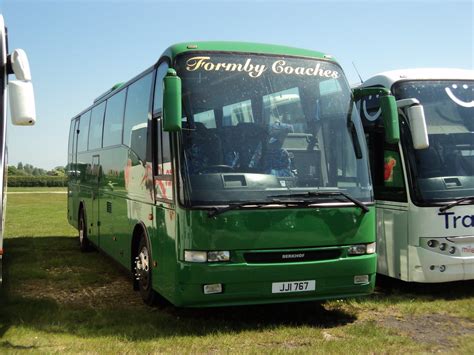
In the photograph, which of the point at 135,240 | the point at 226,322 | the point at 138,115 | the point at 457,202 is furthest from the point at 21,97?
the point at 457,202

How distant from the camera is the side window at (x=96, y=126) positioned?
36.9 feet

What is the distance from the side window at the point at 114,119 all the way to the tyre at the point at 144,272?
85.8 inches

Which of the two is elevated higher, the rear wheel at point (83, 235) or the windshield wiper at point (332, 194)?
the windshield wiper at point (332, 194)

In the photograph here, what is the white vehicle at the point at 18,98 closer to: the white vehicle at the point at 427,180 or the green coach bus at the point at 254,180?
the green coach bus at the point at 254,180

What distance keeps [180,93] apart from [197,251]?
5.25 feet

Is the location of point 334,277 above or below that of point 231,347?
above

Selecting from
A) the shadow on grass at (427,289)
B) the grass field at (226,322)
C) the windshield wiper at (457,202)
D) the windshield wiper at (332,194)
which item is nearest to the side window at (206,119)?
the windshield wiper at (332,194)

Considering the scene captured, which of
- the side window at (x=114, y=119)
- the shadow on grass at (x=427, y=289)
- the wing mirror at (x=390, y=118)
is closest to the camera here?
the wing mirror at (x=390, y=118)

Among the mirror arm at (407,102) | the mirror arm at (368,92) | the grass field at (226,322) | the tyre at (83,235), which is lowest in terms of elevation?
the grass field at (226,322)

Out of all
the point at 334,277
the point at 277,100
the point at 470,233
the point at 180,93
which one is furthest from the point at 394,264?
the point at 180,93

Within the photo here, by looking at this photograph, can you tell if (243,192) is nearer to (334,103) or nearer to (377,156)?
(334,103)

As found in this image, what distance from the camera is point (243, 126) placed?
6371 mm

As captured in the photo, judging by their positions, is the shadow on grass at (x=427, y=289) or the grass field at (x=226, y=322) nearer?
the grass field at (x=226, y=322)

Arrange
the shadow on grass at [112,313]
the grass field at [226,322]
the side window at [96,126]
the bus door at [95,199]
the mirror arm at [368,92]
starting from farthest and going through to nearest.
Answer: the side window at [96,126]
the bus door at [95,199]
the mirror arm at [368,92]
the shadow on grass at [112,313]
the grass field at [226,322]
